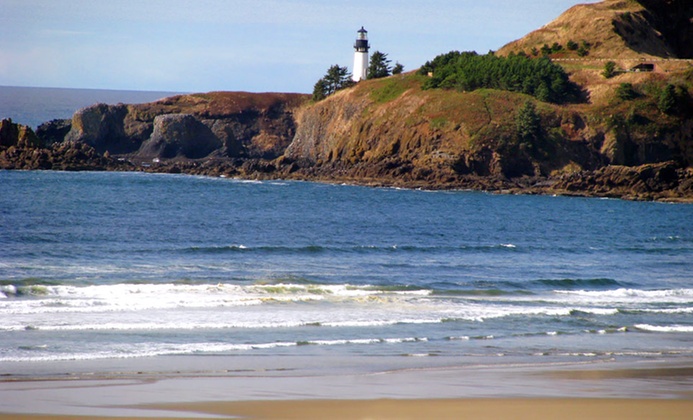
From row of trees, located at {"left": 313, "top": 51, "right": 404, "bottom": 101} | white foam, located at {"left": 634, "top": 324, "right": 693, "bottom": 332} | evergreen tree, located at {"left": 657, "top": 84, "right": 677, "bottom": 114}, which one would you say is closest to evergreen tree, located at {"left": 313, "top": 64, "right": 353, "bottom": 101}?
row of trees, located at {"left": 313, "top": 51, "right": 404, "bottom": 101}

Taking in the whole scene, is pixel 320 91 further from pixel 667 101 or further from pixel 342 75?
pixel 667 101

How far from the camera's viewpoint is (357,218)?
4734 centimetres

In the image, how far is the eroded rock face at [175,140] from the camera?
3962 inches

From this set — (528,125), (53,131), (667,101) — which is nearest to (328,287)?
(528,125)

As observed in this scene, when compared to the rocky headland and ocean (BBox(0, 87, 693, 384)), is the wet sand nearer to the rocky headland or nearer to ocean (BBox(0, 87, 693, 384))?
ocean (BBox(0, 87, 693, 384))

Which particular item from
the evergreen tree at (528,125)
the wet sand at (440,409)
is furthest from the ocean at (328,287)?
the evergreen tree at (528,125)

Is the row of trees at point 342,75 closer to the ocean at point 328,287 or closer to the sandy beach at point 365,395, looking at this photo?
the ocean at point 328,287

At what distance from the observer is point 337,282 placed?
2591cm

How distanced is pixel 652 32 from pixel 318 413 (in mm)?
102809

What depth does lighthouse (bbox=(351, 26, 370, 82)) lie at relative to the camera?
107 metres

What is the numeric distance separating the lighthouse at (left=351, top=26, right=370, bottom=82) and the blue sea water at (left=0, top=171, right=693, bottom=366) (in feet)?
183

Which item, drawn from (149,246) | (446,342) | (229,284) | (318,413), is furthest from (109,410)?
(149,246)

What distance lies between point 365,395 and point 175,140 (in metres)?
92.5

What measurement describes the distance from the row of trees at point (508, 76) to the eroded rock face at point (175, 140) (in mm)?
30683
